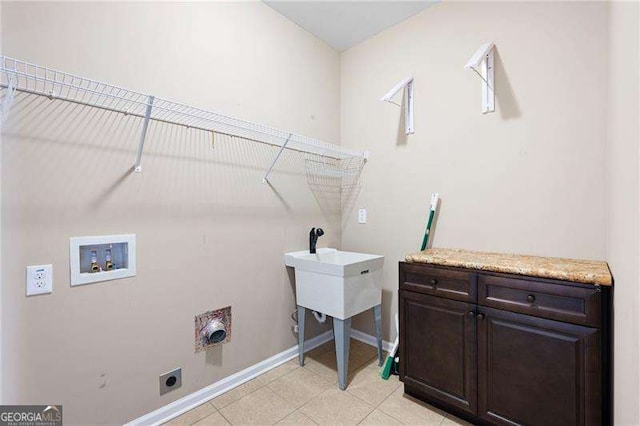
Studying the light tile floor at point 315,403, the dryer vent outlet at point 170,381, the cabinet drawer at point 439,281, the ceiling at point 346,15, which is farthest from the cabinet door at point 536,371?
the ceiling at point 346,15

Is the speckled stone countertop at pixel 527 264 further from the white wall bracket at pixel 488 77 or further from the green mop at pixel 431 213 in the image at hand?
the white wall bracket at pixel 488 77

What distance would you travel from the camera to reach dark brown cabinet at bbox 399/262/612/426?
3.91ft

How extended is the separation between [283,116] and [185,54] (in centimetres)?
77

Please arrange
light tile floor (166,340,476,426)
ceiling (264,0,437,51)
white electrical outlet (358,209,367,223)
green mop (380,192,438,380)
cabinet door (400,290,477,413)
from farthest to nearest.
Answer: white electrical outlet (358,209,367,223), ceiling (264,0,437,51), green mop (380,192,438,380), light tile floor (166,340,476,426), cabinet door (400,290,477,413)

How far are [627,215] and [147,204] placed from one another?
1.97 metres

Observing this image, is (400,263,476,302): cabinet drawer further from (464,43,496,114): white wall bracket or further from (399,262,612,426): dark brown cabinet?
(464,43,496,114): white wall bracket

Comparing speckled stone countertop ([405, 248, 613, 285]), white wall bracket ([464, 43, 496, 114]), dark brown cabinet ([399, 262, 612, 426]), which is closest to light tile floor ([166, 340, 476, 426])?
dark brown cabinet ([399, 262, 612, 426])

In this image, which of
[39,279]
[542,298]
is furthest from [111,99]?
[542,298]

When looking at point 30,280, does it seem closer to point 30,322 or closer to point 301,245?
point 30,322

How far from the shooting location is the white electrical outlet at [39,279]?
47.6 inches

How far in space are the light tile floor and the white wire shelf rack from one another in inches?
55.1

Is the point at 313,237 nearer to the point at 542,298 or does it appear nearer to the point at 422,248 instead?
the point at 422,248

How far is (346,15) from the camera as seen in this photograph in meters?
2.23

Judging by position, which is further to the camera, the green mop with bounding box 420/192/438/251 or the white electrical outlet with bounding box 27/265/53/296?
the green mop with bounding box 420/192/438/251
